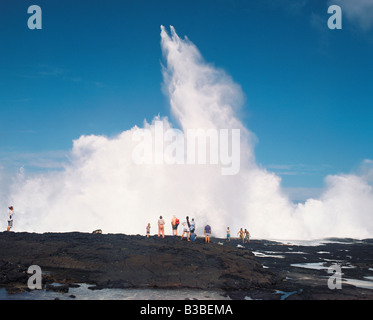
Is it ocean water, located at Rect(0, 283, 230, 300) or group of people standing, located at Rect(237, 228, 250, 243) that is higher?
ocean water, located at Rect(0, 283, 230, 300)

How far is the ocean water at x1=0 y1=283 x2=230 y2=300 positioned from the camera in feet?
41.4

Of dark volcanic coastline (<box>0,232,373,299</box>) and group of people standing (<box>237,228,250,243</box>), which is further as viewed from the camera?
group of people standing (<box>237,228,250,243</box>)

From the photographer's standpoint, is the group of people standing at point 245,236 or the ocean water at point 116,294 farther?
the group of people standing at point 245,236

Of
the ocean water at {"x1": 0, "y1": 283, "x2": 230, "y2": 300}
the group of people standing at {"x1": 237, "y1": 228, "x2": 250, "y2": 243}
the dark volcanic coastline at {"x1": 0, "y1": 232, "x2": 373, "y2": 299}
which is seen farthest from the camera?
the group of people standing at {"x1": 237, "y1": 228, "x2": 250, "y2": 243}

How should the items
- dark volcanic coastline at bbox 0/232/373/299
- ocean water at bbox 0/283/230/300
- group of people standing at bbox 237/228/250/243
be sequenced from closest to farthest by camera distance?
ocean water at bbox 0/283/230/300 → dark volcanic coastline at bbox 0/232/373/299 → group of people standing at bbox 237/228/250/243

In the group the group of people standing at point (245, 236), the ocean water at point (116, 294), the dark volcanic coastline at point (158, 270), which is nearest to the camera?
the ocean water at point (116, 294)

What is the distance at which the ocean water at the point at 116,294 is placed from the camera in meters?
12.6

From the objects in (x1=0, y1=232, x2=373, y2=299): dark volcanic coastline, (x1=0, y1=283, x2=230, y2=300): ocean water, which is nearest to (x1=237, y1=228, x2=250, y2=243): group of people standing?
(x1=0, y1=232, x2=373, y2=299): dark volcanic coastline

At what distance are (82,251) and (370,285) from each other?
63.2 ft

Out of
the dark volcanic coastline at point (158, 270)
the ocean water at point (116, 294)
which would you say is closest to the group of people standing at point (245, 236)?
the dark volcanic coastline at point (158, 270)

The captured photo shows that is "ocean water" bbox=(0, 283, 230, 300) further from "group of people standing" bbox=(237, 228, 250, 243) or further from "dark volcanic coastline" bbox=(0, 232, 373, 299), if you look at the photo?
"group of people standing" bbox=(237, 228, 250, 243)

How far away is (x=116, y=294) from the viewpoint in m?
13.8

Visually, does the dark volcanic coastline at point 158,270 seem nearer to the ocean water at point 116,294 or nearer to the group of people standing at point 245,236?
the ocean water at point 116,294
